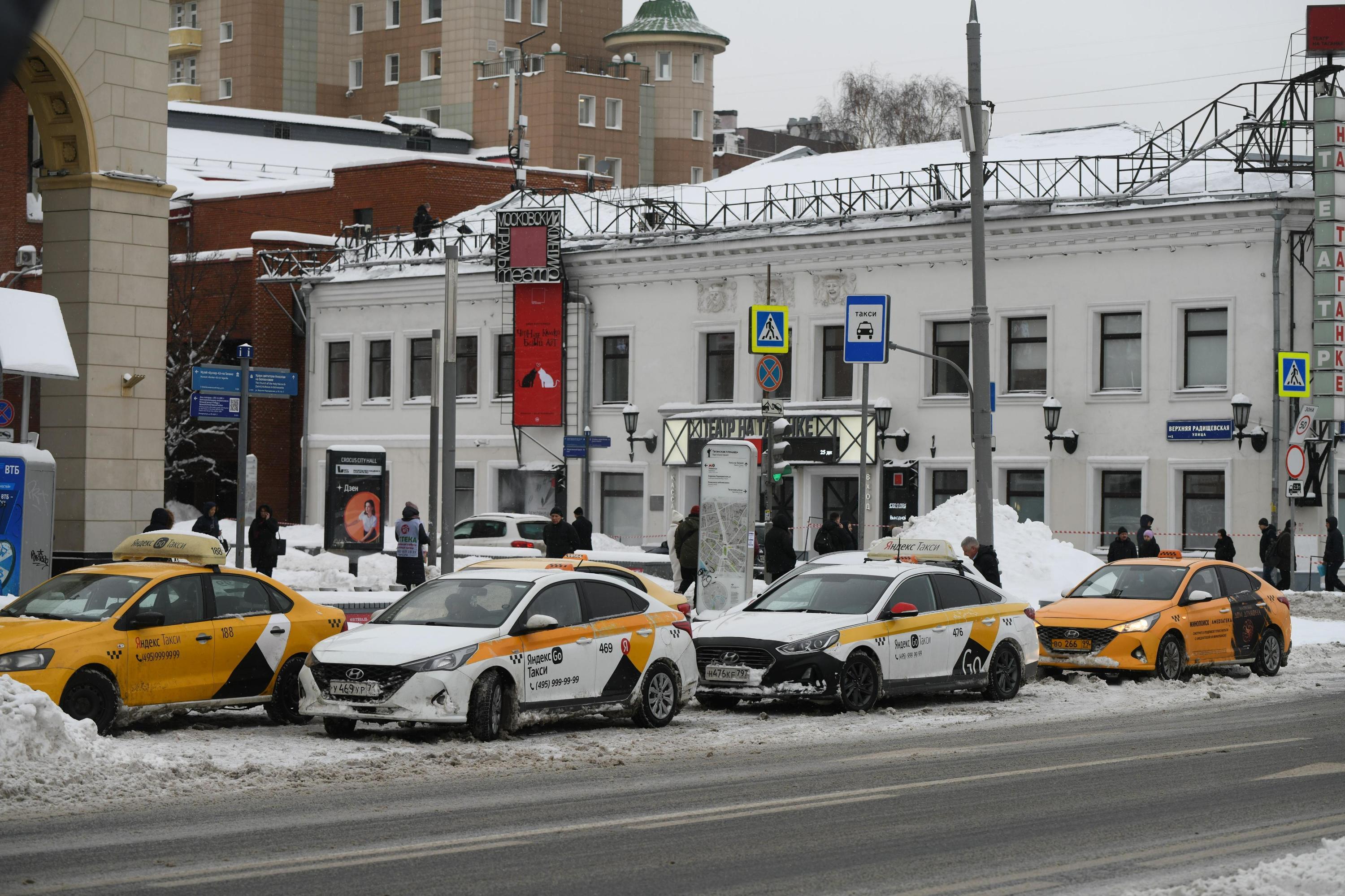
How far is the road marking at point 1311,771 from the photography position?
1277 cm

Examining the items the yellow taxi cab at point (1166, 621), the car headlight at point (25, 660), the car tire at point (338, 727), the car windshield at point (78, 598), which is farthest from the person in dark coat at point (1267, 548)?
the car headlight at point (25, 660)

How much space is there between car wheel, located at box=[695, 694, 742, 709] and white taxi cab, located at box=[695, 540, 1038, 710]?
1 centimetres

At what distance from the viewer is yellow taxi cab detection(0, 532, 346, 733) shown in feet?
44.9

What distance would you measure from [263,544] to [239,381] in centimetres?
402

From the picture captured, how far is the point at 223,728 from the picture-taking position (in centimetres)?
1516

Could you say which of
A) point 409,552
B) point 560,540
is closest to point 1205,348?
point 560,540

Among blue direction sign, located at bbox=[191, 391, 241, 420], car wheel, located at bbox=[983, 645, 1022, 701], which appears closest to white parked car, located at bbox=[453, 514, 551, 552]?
blue direction sign, located at bbox=[191, 391, 241, 420]

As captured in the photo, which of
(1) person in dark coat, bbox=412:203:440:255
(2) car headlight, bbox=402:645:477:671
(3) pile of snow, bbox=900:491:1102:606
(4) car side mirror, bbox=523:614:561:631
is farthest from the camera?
(1) person in dark coat, bbox=412:203:440:255

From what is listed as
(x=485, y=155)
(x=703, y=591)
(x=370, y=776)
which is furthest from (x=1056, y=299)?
(x=485, y=155)

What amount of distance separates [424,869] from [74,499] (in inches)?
652

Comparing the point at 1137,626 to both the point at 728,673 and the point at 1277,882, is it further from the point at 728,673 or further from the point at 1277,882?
the point at 1277,882

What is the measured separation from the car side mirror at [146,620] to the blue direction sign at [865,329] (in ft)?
48.5

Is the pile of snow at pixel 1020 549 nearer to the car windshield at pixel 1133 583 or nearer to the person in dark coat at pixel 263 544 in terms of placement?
the car windshield at pixel 1133 583

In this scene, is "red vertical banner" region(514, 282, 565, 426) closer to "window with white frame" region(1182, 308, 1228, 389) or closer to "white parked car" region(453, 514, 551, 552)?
"white parked car" region(453, 514, 551, 552)
